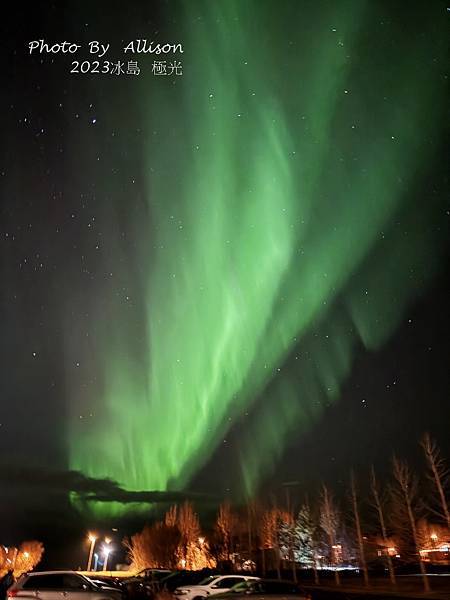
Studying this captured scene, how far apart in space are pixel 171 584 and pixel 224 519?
51.1m

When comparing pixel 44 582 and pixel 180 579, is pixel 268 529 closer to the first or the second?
pixel 180 579

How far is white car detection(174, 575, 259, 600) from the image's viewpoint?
30562mm

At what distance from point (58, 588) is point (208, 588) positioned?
1058 centimetres

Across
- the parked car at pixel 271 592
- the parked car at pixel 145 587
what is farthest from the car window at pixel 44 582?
the parked car at pixel 145 587

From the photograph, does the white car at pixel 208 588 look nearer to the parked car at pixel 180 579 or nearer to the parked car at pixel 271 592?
the parked car at pixel 180 579

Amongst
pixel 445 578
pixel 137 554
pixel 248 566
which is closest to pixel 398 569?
pixel 445 578

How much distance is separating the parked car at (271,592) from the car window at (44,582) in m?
6.31

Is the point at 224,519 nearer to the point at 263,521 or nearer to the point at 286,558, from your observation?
the point at 263,521

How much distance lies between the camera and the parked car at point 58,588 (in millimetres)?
→ 22281

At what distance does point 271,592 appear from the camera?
2200cm

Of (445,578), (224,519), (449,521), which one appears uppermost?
(224,519)

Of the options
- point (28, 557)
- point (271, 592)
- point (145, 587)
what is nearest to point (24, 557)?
point (28, 557)

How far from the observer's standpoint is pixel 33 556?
144 m

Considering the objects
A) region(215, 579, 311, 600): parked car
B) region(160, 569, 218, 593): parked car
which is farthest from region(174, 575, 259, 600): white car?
region(215, 579, 311, 600): parked car
